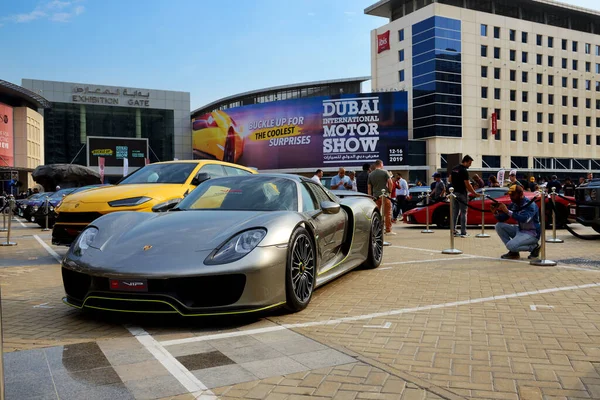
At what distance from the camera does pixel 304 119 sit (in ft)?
193

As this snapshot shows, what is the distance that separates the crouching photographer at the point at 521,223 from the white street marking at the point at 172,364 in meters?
5.89

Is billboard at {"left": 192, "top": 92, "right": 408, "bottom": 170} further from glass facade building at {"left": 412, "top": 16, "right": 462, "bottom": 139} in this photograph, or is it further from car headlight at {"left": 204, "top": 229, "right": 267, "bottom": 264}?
car headlight at {"left": 204, "top": 229, "right": 267, "bottom": 264}

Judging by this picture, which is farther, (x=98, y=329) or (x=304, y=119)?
(x=304, y=119)

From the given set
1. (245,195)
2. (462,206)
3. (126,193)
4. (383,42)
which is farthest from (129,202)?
(383,42)

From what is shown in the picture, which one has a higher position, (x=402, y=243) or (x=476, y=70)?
(x=476, y=70)

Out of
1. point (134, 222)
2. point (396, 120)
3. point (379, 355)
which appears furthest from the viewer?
point (396, 120)

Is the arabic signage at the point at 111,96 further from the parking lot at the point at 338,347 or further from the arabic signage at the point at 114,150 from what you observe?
the parking lot at the point at 338,347

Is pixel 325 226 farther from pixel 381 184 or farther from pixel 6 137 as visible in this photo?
pixel 6 137

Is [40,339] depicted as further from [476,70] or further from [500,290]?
[476,70]

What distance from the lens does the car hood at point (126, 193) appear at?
7.86m

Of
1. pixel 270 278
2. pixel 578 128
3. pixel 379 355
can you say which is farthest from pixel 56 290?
pixel 578 128

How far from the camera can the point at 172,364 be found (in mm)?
3209

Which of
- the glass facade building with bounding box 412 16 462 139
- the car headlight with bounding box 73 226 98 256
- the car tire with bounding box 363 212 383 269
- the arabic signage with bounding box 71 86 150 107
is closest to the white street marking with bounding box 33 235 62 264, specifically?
the car headlight with bounding box 73 226 98 256

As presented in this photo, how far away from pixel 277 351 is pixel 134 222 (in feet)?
6.87
